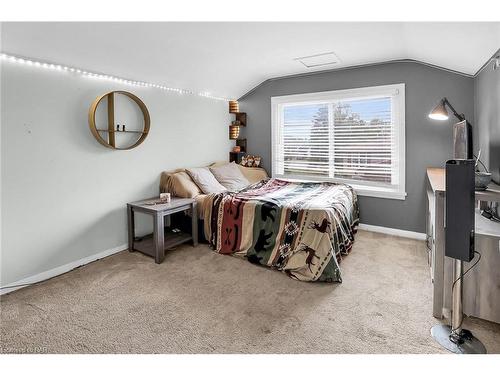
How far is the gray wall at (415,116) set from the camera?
11.3 ft

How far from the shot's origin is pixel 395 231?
12.9 ft

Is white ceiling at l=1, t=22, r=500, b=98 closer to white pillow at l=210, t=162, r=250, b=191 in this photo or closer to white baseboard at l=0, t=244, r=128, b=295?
white pillow at l=210, t=162, r=250, b=191

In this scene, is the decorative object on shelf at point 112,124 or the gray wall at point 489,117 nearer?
the gray wall at point 489,117

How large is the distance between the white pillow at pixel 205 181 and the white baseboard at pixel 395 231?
2.08 m

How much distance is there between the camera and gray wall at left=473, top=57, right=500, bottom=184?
2.35 metres

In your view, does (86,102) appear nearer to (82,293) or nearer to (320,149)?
(82,293)

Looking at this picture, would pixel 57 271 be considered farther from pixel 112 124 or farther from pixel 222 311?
pixel 222 311

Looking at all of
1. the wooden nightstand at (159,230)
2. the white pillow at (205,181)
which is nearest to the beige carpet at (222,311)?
the wooden nightstand at (159,230)

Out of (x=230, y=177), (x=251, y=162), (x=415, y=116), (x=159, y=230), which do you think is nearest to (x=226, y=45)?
(x=230, y=177)

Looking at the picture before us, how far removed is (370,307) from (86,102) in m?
3.25

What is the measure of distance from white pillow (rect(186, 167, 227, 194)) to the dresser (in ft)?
8.33

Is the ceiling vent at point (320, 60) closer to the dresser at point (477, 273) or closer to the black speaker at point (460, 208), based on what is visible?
the dresser at point (477, 273)

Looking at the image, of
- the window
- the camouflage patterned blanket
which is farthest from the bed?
the window

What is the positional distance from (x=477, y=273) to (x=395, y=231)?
198 cm
